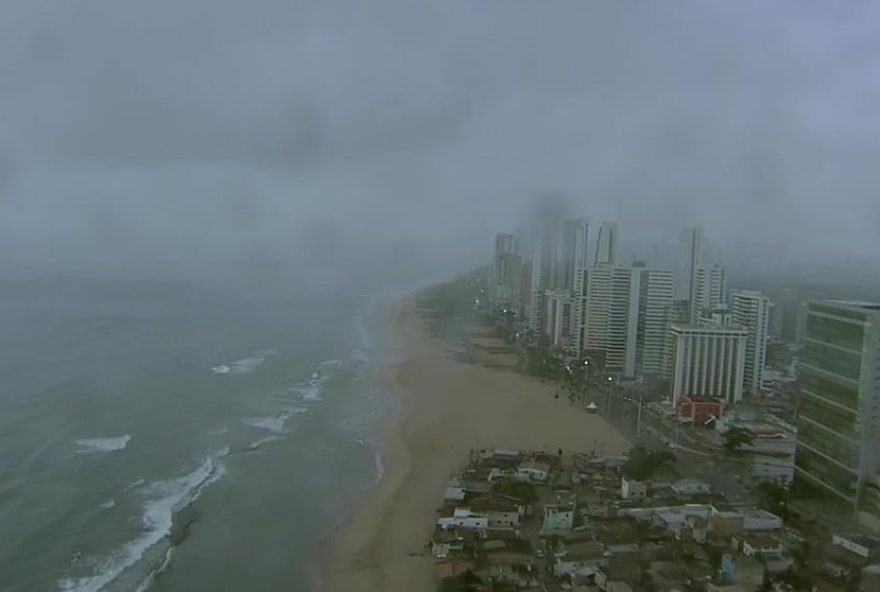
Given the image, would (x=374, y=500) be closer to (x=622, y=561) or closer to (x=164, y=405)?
(x=622, y=561)

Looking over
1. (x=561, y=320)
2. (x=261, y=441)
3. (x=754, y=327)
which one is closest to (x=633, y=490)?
(x=261, y=441)

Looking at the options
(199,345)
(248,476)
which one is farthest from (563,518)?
(199,345)

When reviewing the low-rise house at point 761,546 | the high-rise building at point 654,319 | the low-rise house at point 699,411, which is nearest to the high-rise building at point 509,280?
the high-rise building at point 654,319

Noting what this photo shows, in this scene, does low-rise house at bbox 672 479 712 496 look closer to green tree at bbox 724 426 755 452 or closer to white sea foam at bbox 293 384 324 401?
green tree at bbox 724 426 755 452

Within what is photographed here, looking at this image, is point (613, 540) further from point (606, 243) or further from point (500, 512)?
point (606, 243)

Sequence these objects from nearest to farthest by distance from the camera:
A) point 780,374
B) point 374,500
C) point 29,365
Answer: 1. point 374,500
2. point 780,374
3. point 29,365
